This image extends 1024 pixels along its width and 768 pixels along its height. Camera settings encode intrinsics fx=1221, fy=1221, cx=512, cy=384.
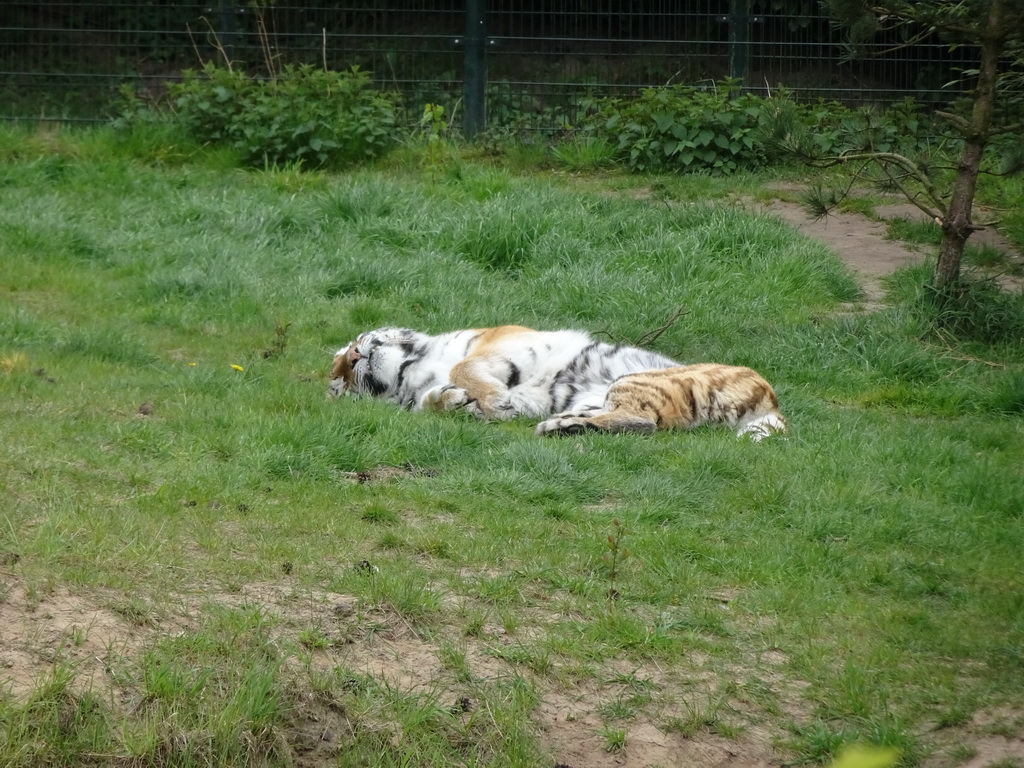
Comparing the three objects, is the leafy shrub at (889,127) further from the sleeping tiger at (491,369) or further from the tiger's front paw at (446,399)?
the tiger's front paw at (446,399)

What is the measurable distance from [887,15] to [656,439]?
3346 millimetres

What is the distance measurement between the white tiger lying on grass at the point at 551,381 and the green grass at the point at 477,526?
27 centimetres

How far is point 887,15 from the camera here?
7555mm

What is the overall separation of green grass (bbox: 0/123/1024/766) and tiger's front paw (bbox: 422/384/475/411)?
0.26 m

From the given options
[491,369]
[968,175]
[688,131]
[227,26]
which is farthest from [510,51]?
[491,369]

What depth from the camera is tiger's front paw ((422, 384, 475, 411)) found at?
6652mm

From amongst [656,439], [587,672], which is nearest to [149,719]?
[587,672]

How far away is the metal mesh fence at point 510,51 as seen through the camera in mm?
12930

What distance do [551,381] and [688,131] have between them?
6025mm

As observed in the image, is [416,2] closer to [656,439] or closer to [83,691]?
[656,439]

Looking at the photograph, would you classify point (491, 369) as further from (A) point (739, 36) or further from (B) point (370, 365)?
(A) point (739, 36)

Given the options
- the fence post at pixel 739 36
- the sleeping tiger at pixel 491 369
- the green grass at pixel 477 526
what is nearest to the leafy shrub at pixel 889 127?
the fence post at pixel 739 36

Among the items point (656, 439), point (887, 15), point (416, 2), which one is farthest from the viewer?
point (416, 2)

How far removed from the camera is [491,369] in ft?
22.6
